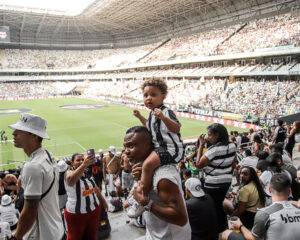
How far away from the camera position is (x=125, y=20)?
197 feet

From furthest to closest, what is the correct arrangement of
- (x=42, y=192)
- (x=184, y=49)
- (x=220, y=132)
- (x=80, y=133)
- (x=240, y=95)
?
(x=184, y=49) < (x=240, y=95) < (x=80, y=133) < (x=220, y=132) < (x=42, y=192)

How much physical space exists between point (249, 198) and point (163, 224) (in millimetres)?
2322

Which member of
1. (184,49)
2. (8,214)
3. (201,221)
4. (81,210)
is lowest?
(8,214)

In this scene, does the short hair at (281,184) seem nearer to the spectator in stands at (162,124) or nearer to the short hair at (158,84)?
the spectator in stands at (162,124)

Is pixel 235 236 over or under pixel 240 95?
under

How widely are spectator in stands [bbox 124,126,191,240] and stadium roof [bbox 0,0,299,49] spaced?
133 ft

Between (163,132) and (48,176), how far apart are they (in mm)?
1430

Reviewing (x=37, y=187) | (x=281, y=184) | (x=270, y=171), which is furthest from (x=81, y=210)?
(x=270, y=171)

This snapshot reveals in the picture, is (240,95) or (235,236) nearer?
(235,236)

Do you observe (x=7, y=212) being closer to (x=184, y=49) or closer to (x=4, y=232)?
(x=4, y=232)

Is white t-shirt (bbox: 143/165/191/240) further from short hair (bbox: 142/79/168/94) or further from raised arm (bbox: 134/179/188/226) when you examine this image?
short hair (bbox: 142/79/168/94)

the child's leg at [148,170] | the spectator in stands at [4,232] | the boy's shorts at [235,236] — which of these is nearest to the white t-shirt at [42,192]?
the spectator in stands at [4,232]

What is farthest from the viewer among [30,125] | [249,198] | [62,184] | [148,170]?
[62,184]

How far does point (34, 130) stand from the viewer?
264 centimetres
